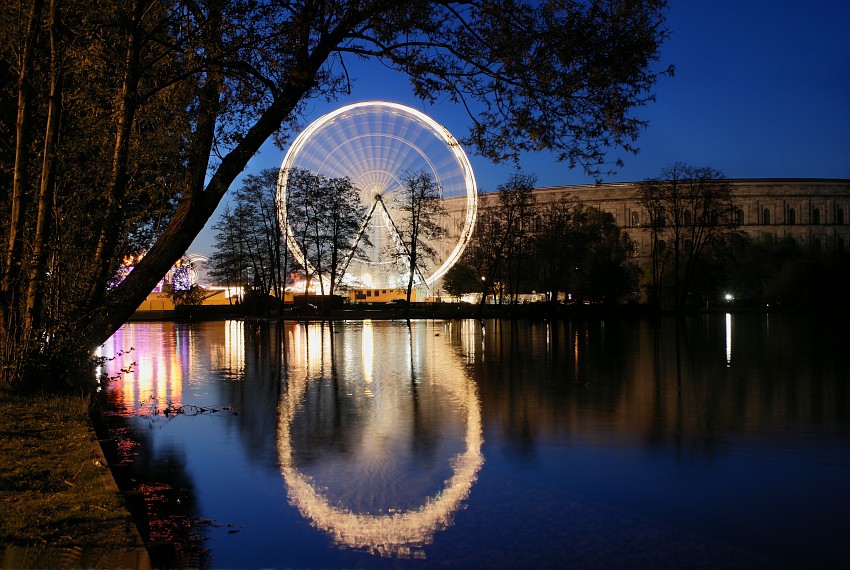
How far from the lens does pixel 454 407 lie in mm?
13438

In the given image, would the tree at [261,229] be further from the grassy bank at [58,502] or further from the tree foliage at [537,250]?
the grassy bank at [58,502]

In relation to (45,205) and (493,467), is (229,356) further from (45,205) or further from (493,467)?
(493,467)

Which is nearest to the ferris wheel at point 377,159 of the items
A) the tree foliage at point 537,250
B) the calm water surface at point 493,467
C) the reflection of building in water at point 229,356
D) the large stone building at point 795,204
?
the tree foliage at point 537,250

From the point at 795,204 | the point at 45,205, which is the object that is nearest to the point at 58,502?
the point at 45,205

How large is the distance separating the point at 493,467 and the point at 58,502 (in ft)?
13.8

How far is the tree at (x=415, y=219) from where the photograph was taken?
64438 mm

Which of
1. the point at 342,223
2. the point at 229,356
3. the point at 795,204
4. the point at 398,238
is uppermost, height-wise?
the point at 795,204

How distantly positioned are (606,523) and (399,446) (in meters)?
3.87

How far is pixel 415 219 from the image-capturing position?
2598 inches

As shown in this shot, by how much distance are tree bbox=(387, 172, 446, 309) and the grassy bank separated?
54.4 meters

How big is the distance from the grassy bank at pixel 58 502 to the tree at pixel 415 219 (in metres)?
54.4

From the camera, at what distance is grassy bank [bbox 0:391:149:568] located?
5184 millimetres

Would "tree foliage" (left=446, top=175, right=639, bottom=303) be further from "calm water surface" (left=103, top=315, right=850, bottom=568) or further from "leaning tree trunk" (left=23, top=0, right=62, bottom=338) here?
"leaning tree trunk" (left=23, top=0, right=62, bottom=338)

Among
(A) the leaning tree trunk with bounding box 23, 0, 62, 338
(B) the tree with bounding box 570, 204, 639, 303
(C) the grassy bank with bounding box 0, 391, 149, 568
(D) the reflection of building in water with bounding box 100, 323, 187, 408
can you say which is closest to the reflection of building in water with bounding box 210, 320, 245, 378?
(D) the reflection of building in water with bounding box 100, 323, 187, 408
